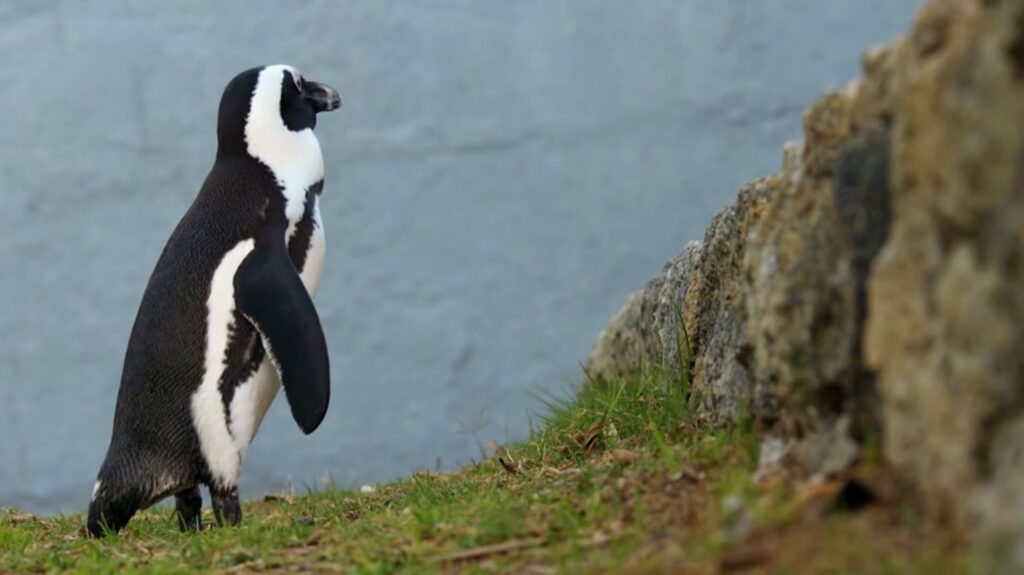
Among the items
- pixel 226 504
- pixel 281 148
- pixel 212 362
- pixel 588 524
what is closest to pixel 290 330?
pixel 212 362

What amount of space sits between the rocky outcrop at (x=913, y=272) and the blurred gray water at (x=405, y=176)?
4.40 meters

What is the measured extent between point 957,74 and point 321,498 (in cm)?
260

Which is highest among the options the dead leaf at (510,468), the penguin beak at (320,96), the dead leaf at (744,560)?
the penguin beak at (320,96)

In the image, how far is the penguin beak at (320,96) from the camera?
4.34m

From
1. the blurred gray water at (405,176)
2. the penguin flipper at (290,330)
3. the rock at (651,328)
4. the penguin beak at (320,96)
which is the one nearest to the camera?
the rock at (651,328)

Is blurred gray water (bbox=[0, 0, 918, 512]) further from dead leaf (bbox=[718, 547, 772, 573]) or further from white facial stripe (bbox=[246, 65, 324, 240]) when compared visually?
dead leaf (bbox=[718, 547, 772, 573])

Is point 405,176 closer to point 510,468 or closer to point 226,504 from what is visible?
point 226,504

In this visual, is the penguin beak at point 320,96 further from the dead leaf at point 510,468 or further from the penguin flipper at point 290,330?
the dead leaf at point 510,468

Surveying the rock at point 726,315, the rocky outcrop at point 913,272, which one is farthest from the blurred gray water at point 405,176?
the rocky outcrop at point 913,272

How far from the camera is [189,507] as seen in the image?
3.71m

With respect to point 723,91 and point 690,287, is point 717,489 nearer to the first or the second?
point 690,287

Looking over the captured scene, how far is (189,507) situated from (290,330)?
21.6 inches

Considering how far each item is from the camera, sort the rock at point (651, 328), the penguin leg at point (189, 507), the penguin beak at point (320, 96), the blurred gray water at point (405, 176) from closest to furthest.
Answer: the rock at point (651, 328)
the penguin leg at point (189, 507)
the penguin beak at point (320, 96)
the blurred gray water at point (405, 176)

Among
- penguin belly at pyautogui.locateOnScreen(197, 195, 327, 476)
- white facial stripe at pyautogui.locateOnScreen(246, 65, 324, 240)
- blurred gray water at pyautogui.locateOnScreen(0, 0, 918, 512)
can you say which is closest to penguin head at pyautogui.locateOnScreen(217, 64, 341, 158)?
white facial stripe at pyautogui.locateOnScreen(246, 65, 324, 240)
